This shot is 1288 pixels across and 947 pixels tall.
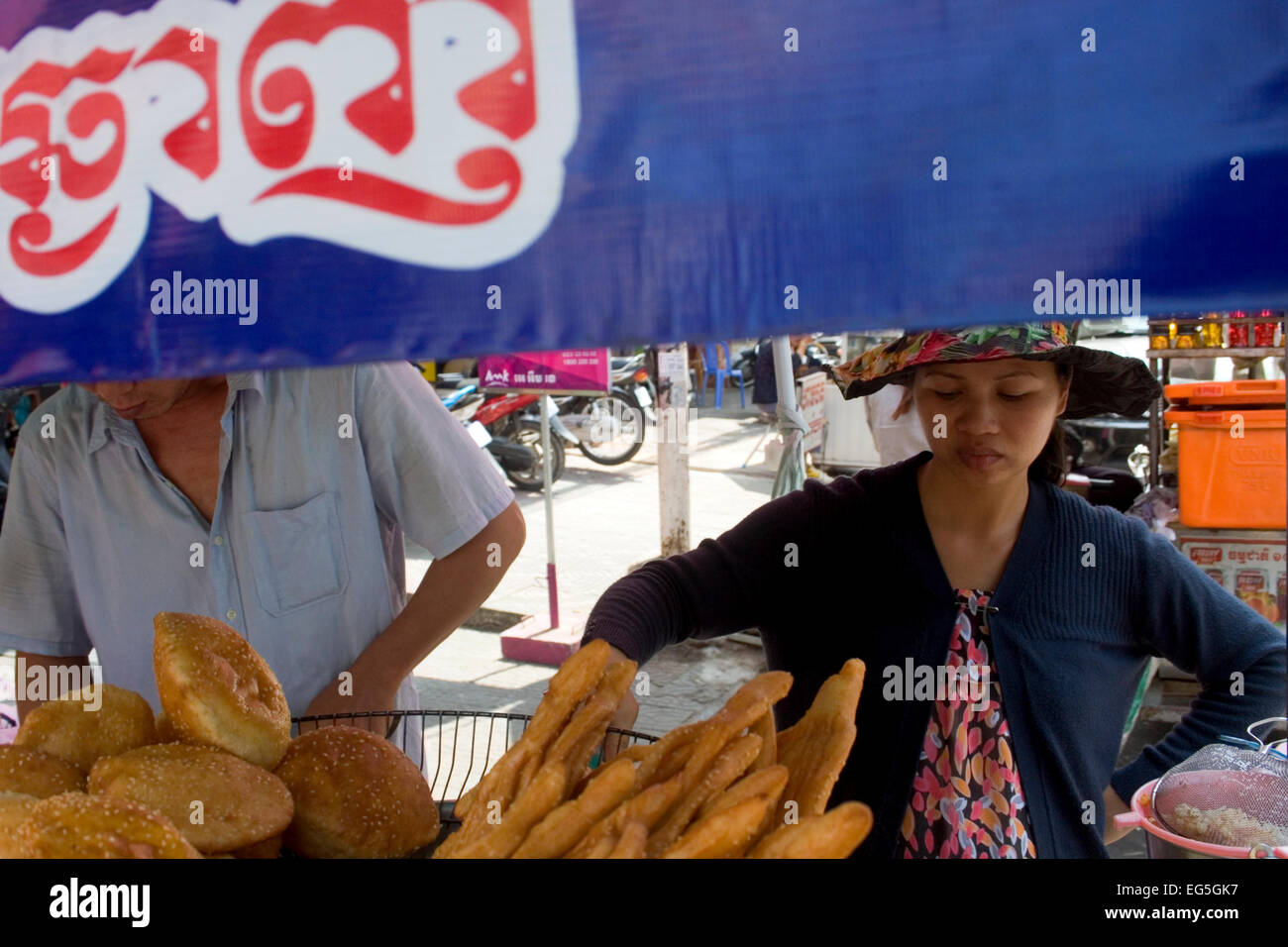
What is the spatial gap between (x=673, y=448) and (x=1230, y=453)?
10.4ft

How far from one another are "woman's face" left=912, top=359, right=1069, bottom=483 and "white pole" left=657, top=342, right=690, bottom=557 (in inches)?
176

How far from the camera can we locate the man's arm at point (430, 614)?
6.64 ft

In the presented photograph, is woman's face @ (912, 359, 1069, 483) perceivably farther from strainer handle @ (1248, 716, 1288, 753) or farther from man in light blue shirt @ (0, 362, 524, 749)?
man in light blue shirt @ (0, 362, 524, 749)

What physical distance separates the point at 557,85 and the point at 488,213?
135 mm

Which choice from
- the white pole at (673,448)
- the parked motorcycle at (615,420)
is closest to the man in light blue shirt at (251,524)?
the white pole at (673,448)

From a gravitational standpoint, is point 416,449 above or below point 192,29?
below

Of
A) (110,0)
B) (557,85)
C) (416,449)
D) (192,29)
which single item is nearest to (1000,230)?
(557,85)

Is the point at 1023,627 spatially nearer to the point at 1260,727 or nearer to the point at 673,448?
the point at 1260,727

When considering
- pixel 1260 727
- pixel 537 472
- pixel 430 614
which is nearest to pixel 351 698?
pixel 430 614

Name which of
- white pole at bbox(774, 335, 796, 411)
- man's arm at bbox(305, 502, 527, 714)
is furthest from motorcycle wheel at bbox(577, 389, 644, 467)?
man's arm at bbox(305, 502, 527, 714)

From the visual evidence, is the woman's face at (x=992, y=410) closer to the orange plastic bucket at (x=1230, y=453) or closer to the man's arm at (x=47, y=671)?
the man's arm at (x=47, y=671)

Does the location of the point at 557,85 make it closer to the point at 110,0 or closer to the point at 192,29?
the point at 192,29

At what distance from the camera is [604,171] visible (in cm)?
93

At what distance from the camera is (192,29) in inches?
40.5
